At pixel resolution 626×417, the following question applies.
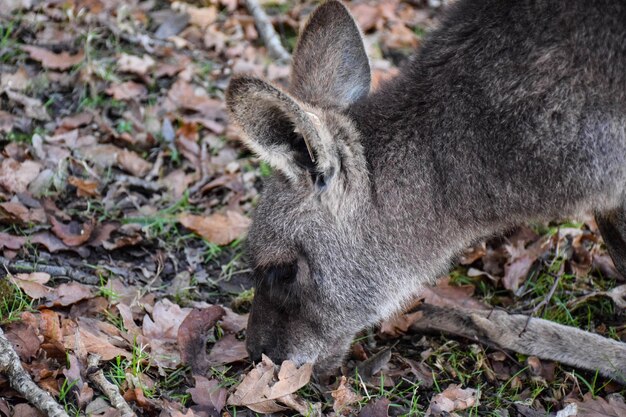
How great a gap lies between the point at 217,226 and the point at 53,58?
85.6 inches

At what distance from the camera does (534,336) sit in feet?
14.2

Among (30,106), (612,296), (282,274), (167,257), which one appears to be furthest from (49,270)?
(612,296)

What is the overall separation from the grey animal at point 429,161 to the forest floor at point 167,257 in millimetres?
410

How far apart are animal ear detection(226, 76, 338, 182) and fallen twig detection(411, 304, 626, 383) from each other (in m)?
1.33

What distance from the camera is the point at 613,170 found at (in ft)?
11.9

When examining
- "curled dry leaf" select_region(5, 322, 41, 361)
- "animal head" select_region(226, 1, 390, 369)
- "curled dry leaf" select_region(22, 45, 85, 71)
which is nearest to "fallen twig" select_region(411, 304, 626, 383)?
"animal head" select_region(226, 1, 390, 369)

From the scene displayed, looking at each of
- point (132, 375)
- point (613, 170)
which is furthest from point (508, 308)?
point (132, 375)

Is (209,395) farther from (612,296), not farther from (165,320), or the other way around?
(612,296)

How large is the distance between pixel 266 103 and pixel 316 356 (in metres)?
1.35

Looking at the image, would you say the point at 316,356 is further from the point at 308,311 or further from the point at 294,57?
the point at 294,57

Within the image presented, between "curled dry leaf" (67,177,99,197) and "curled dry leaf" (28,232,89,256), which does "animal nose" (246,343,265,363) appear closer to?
"curled dry leaf" (28,232,89,256)

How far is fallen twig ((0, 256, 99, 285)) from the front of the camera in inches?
174

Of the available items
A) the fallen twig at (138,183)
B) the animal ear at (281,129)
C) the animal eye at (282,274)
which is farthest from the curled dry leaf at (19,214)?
the animal ear at (281,129)

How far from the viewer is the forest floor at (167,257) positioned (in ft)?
12.6
